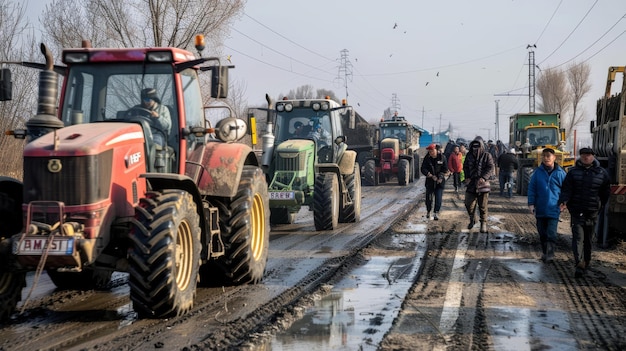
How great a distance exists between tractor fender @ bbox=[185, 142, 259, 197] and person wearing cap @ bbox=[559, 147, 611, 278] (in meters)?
4.28

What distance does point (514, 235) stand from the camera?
523 inches

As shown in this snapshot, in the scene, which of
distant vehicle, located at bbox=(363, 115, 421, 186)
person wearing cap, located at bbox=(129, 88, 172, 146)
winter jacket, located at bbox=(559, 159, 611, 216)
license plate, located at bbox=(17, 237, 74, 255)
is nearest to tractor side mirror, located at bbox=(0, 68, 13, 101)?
person wearing cap, located at bbox=(129, 88, 172, 146)

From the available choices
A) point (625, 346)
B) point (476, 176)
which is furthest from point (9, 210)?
point (476, 176)

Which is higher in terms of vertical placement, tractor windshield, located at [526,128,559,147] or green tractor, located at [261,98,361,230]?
tractor windshield, located at [526,128,559,147]

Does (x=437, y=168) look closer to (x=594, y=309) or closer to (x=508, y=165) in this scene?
(x=508, y=165)

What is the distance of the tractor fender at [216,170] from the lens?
25.3ft

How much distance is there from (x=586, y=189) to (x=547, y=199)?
105 centimetres

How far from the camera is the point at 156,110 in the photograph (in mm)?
7348

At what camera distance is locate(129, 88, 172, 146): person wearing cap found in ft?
23.9

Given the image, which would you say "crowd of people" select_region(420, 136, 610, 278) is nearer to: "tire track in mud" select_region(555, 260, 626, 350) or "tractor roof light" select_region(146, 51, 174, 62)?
"tire track in mud" select_region(555, 260, 626, 350)

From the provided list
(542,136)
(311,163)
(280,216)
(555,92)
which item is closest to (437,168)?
(311,163)

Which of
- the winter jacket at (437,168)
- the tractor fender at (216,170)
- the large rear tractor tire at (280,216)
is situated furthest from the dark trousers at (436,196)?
the tractor fender at (216,170)

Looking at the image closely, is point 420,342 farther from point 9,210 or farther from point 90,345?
point 9,210

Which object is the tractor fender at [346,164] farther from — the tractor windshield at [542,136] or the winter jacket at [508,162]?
the tractor windshield at [542,136]
